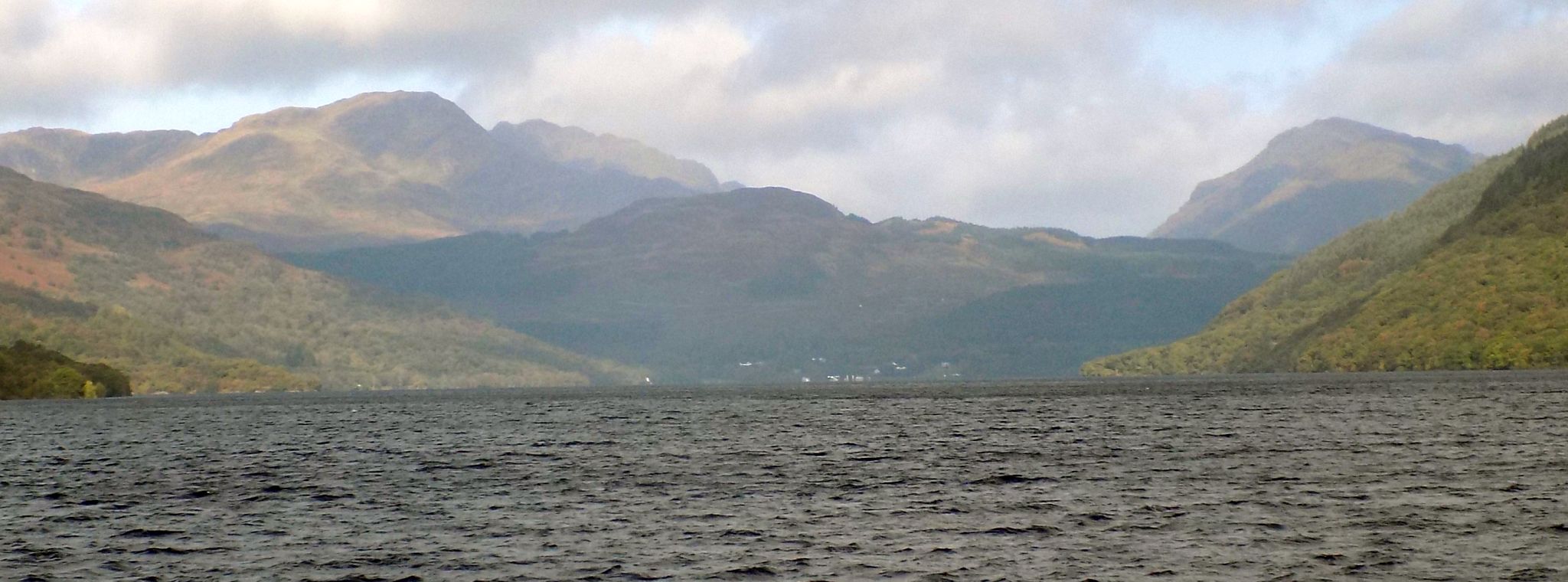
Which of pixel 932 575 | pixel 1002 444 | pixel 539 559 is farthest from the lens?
pixel 1002 444

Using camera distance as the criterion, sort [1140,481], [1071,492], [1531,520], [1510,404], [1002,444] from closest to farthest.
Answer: [1531,520]
[1071,492]
[1140,481]
[1002,444]
[1510,404]

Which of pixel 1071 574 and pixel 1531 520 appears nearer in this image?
pixel 1071 574

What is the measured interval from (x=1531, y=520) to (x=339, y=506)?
56.8 metres

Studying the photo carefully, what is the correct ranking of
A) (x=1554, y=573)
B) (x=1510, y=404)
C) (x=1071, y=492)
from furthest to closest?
(x=1510, y=404) → (x=1071, y=492) → (x=1554, y=573)

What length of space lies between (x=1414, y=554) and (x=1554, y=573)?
5.50 metres

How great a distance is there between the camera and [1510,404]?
161500 millimetres

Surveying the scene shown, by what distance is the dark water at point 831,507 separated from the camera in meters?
53.2

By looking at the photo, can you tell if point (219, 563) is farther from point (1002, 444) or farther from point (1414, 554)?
point (1002, 444)

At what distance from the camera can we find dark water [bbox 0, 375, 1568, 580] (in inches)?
2094

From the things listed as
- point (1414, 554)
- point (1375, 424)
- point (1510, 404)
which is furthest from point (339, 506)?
point (1510, 404)

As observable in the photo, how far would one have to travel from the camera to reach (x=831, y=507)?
72.2 metres

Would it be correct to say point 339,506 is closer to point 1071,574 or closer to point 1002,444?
point 1071,574

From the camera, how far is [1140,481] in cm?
8269

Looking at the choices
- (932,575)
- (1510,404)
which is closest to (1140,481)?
(932,575)
